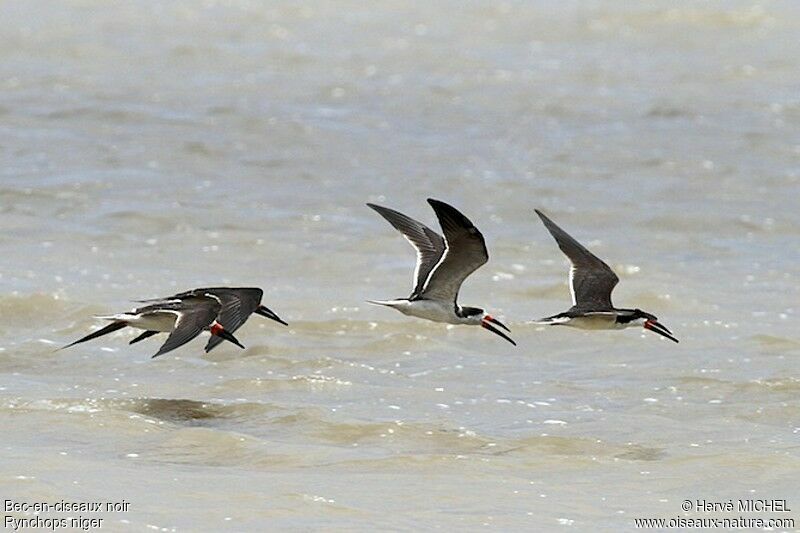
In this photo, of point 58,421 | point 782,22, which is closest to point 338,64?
point 782,22

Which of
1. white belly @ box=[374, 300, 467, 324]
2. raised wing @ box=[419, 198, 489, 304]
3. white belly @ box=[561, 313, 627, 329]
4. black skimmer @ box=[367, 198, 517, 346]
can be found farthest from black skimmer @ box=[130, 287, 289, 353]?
white belly @ box=[561, 313, 627, 329]

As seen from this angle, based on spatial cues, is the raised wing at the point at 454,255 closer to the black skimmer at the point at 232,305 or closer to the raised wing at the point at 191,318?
the black skimmer at the point at 232,305

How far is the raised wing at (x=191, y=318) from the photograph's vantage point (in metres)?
9.66

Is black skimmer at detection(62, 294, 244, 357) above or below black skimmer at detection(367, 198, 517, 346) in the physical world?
below

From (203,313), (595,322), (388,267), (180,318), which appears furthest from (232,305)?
(388,267)

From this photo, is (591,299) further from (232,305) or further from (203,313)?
(203,313)

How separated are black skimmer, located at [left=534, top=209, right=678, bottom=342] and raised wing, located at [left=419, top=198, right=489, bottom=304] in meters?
0.53

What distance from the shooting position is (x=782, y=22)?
32.4 meters

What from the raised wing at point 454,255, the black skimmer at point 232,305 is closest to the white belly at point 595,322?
the raised wing at point 454,255

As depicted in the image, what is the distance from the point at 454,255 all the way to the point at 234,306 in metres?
1.58

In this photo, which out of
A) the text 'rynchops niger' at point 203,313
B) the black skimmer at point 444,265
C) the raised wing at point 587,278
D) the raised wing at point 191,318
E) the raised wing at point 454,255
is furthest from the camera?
the raised wing at point 587,278

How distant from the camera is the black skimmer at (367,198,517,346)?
10.6 metres

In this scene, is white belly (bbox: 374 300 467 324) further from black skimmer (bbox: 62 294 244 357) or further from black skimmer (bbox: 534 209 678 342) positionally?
black skimmer (bbox: 62 294 244 357)

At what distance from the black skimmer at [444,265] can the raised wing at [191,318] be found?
1142mm
